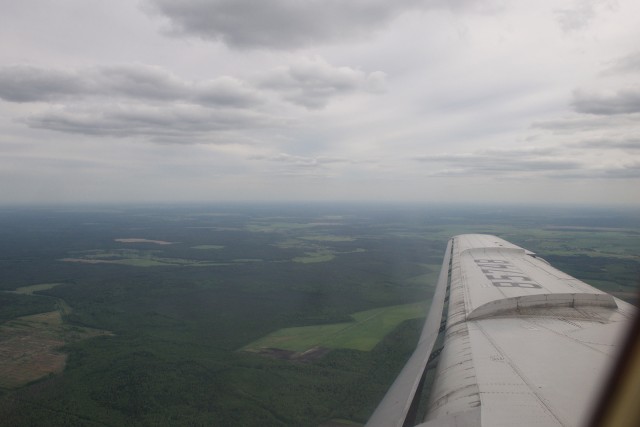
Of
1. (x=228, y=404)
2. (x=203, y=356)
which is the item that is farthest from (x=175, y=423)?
(x=203, y=356)

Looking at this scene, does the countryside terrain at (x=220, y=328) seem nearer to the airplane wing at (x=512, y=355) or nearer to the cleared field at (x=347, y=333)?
the cleared field at (x=347, y=333)

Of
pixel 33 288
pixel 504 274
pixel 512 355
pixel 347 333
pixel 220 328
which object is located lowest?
pixel 33 288

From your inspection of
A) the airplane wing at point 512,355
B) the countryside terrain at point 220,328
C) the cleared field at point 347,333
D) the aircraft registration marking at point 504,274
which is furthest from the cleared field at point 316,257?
the airplane wing at point 512,355

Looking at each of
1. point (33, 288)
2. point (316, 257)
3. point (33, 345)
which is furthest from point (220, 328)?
point (316, 257)

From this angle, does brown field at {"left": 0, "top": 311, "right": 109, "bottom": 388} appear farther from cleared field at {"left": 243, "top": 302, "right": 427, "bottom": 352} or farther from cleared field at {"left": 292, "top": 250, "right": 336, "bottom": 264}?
cleared field at {"left": 292, "top": 250, "right": 336, "bottom": 264}

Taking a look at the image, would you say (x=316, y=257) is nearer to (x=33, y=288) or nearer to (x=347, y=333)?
(x=347, y=333)

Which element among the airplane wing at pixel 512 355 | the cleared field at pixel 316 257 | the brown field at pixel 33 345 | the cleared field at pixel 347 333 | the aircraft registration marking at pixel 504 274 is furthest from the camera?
the cleared field at pixel 316 257

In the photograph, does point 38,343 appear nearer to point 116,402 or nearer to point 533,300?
point 116,402

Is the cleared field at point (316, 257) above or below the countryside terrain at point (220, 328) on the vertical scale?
above
